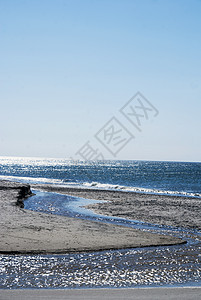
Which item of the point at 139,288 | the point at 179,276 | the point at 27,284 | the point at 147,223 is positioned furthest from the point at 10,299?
the point at 147,223

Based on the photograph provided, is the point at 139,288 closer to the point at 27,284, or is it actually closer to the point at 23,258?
the point at 27,284

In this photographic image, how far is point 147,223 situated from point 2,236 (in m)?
10.4

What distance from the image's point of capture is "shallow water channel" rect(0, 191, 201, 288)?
9570mm

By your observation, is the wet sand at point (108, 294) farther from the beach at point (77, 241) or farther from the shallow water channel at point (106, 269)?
the shallow water channel at point (106, 269)

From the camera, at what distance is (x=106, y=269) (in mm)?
10992

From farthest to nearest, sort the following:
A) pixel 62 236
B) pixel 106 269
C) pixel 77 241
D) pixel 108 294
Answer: pixel 62 236, pixel 77 241, pixel 106 269, pixel 108 294

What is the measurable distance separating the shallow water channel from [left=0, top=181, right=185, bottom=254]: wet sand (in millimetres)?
632

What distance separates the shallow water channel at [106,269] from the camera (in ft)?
31.4

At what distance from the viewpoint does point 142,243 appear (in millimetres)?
14773

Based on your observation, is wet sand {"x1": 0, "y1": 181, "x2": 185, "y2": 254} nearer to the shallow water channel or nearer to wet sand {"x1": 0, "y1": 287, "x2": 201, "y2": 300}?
the shallow water channel

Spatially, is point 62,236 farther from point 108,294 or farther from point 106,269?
point 108,294

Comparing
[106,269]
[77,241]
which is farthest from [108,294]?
[77,241]

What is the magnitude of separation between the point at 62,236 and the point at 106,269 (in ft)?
15.5

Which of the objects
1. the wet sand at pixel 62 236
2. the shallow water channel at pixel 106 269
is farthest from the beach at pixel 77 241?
the shallow water channel at pixel 106 269
